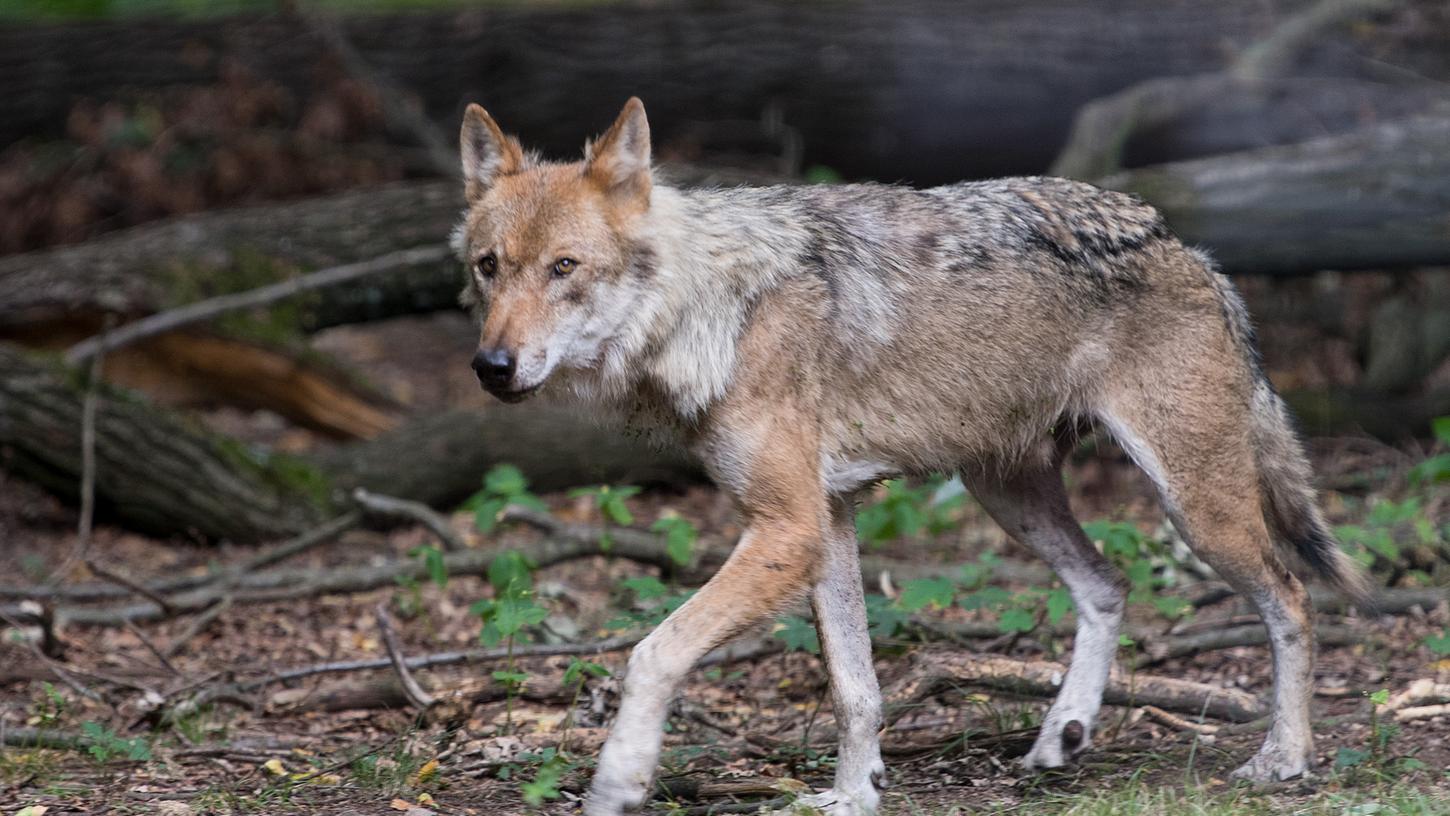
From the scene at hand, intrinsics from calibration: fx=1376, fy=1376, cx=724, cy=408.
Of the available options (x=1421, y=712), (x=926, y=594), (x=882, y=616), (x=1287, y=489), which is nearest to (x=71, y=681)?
(x=882, y=616)

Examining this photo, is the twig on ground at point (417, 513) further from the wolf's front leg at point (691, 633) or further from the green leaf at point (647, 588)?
the wolf's front leg at point (691, 633)

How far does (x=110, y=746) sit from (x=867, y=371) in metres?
3.24

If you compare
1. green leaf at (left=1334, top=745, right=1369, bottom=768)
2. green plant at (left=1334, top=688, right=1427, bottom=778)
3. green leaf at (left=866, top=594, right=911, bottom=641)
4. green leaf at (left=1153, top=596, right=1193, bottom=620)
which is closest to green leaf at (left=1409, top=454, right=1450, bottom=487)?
green leaf at (left=1153, top=596, right=1193, bottom=620)

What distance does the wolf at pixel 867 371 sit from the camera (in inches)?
174

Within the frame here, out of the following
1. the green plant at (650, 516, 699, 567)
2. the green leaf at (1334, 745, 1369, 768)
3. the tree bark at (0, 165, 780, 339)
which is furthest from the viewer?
the tree bark at (0, 165, 780, 339)

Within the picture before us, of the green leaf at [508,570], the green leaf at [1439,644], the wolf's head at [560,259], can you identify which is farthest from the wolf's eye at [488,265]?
the green leaf at [1439,644]

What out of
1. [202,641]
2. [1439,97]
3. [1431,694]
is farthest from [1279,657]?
[1439,97]

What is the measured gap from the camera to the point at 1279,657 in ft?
16.9

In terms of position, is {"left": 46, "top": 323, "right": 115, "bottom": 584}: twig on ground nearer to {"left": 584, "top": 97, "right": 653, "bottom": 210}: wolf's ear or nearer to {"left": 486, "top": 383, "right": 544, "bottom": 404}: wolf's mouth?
{"left": 486, "top": 383, "right": 544, "bottom": 404}: wolf's mouth

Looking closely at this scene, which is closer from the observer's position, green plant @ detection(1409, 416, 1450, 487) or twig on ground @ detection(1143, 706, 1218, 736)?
twig on ground @ detection(1143, 706, 1218, 736)

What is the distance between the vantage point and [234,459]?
8.38 m

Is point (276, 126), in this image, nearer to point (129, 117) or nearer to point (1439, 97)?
point (129, 117)

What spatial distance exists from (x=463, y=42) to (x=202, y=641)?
6.31m

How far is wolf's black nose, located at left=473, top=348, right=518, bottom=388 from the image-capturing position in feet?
13.6
